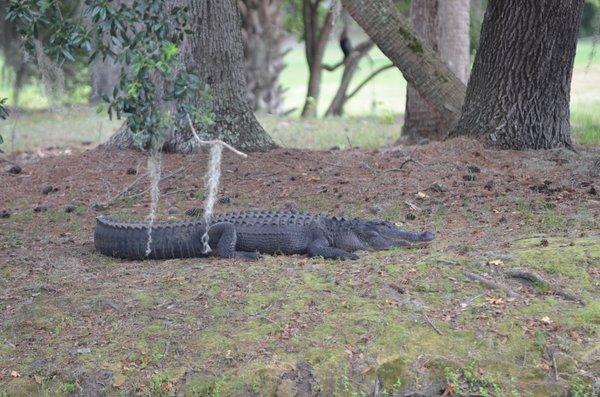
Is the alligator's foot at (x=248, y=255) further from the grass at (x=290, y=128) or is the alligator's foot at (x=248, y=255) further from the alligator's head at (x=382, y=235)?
the grass at (x=290, y=128)

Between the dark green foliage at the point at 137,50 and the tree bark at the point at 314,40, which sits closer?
the dark green foliage at the point at 137,50

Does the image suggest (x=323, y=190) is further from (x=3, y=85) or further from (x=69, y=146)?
(x=3, y=85)

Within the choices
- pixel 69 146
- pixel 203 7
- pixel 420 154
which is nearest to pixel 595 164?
pixel 420 154

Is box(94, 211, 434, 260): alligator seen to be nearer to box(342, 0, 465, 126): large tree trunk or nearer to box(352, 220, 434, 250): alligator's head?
box(352, 220, 434, 250): alligator's head

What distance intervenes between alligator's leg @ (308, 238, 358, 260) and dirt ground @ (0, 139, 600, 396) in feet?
0.70

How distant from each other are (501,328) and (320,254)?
1832 millimetres

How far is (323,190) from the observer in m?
8.46

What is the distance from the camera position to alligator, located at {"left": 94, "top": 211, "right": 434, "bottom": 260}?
22.9 feet

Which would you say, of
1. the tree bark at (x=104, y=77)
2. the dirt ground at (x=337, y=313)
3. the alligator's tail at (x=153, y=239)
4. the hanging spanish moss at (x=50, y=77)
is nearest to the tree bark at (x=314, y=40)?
the tree bark at (x=104, y=77)

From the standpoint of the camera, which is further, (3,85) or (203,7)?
(3,85)

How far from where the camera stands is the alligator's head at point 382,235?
266 inches

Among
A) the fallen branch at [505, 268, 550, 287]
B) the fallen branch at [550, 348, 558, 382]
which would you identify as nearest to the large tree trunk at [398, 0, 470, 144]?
the fallen branch at [505, 268, 550, 287]

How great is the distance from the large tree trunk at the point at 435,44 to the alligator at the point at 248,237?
4.35 m

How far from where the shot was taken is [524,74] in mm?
9102
